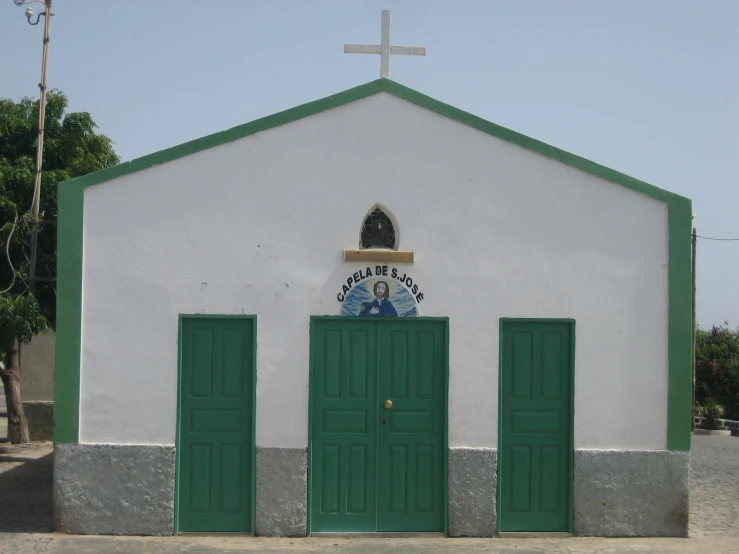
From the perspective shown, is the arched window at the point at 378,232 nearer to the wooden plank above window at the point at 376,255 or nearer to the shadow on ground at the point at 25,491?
the wooden plank above window at the point at 376,255

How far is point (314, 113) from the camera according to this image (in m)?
9.51

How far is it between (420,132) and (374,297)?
1772 mm

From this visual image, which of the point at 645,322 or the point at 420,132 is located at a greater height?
the point at 420,132

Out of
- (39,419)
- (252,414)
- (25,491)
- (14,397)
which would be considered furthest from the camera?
(39,419)

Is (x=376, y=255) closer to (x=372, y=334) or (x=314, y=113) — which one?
(x=372, y=334)

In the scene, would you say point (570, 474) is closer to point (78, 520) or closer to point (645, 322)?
point (645, 322)

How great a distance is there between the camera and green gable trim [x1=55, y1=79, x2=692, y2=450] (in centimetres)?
923

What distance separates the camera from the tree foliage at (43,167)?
13867 millimetres

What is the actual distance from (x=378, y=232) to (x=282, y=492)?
9.21 feet

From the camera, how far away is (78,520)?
9.23 meters

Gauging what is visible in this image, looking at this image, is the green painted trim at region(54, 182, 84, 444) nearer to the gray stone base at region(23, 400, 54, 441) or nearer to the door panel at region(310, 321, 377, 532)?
the door panel at region(310, 321, 377, 532)

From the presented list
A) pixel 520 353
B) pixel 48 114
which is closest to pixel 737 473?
pixel 520 353

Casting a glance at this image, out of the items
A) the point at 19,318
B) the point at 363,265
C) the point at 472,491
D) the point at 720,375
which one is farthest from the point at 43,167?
the point at 720,375

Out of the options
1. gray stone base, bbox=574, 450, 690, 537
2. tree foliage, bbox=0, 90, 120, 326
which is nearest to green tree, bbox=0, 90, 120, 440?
tree foliage, bbox=0, 90, 120, 326
